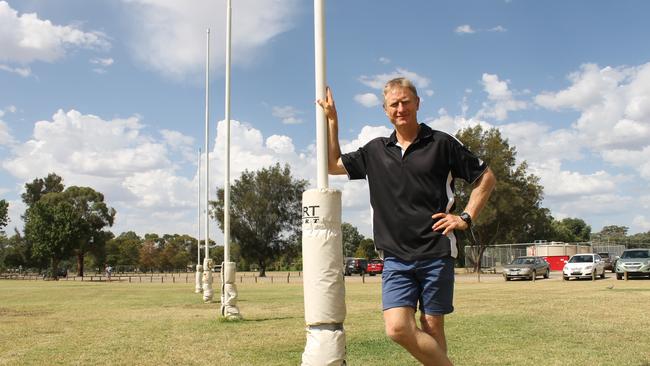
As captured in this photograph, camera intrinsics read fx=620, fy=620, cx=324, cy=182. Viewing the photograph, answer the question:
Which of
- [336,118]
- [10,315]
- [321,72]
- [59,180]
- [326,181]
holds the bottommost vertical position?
[10,315]

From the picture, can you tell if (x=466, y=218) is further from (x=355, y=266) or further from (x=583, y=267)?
(x=355, y=266)

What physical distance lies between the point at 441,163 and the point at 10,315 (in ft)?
50.8

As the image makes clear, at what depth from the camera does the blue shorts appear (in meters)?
4.08

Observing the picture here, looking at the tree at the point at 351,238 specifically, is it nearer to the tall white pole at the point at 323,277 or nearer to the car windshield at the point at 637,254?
the car windshield at the point at 637,254

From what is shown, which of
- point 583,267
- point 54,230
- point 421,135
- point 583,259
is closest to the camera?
point 421,135

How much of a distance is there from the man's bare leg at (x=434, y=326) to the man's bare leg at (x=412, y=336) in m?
0.10

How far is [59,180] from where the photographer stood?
93812 mm

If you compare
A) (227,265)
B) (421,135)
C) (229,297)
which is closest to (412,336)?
(421,135)

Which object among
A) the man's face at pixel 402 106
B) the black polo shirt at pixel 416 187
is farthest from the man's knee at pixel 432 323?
the man's face at pixel 402 106

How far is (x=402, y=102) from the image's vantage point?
4332mm

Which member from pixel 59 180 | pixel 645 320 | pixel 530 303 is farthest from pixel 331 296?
pixel 59 180

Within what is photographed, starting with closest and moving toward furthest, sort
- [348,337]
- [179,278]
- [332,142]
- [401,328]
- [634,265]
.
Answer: [401,328] < [332,142] < [348,337] < [634,265] < [179,278]

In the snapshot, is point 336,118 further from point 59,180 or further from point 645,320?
point 59,180

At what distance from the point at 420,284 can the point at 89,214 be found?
260 ft
